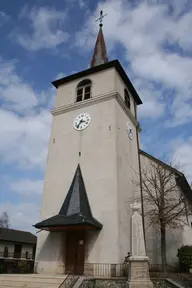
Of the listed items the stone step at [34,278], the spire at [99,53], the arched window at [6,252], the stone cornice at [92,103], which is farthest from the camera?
the arched window at [6,252]

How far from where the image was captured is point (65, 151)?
17953 millimetres

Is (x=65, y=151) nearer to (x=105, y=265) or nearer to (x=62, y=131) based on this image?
(x=62, y=131)

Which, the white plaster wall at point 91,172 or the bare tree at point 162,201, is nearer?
the white plaster wall at point 91,172

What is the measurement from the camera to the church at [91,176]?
13719 millimetres

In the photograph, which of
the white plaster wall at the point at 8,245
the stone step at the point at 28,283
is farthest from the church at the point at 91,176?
Result: the white plaster wall at the point at 8,245

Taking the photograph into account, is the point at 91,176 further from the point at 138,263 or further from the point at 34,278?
the point at 138,263

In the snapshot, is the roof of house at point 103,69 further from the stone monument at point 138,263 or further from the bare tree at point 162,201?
the stone monument at point 138,263

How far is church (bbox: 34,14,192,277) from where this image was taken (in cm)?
1372

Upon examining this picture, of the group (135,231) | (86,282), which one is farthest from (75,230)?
(135,231)


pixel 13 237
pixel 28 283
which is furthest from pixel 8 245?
pixel 28 283

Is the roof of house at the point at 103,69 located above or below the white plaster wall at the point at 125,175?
above

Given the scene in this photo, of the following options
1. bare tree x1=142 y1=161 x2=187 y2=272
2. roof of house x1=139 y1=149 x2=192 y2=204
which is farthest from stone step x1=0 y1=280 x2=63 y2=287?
roof of house x1=139 y1=149 x2=192 y2=204

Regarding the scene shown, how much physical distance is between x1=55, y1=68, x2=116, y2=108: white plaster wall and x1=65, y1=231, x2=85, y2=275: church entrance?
10271mm

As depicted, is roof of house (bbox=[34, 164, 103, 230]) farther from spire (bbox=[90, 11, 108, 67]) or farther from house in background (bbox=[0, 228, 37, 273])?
house in background (bbox=[0, 228, 37, 273])
